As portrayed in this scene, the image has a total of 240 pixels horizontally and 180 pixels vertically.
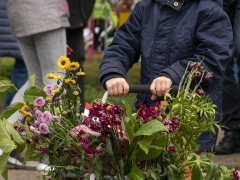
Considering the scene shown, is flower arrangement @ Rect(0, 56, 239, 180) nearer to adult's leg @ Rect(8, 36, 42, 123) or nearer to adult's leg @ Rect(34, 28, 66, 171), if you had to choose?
adult's leg @ Rect(34, 28, 66, 171)

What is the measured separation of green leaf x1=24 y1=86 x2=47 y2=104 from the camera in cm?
279

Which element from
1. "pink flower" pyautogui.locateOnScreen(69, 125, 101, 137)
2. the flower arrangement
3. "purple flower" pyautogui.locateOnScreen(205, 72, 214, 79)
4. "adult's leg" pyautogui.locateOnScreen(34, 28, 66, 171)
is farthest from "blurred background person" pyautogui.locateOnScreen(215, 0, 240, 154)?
"pink flower" pyautogui.locateOnScreen(69, 125, 101, 137)

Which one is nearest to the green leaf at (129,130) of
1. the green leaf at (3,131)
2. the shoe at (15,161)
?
the green leaf at (3,131)

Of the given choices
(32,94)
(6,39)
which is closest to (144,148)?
(32,94)

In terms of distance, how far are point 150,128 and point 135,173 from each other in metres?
0.18

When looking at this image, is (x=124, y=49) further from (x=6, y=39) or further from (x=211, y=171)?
(x=6, y=39)

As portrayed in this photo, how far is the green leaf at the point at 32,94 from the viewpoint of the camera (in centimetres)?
279

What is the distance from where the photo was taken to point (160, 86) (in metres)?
3.02

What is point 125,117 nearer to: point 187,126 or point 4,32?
point 187,126

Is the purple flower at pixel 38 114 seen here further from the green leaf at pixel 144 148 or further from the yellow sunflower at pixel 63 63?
the green leaf at pixel 144 148

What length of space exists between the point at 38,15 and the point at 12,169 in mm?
1305

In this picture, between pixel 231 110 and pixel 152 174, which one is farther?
pixel 231 110

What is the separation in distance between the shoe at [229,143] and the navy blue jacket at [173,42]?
7.81ft

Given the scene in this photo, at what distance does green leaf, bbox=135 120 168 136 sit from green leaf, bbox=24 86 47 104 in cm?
57
